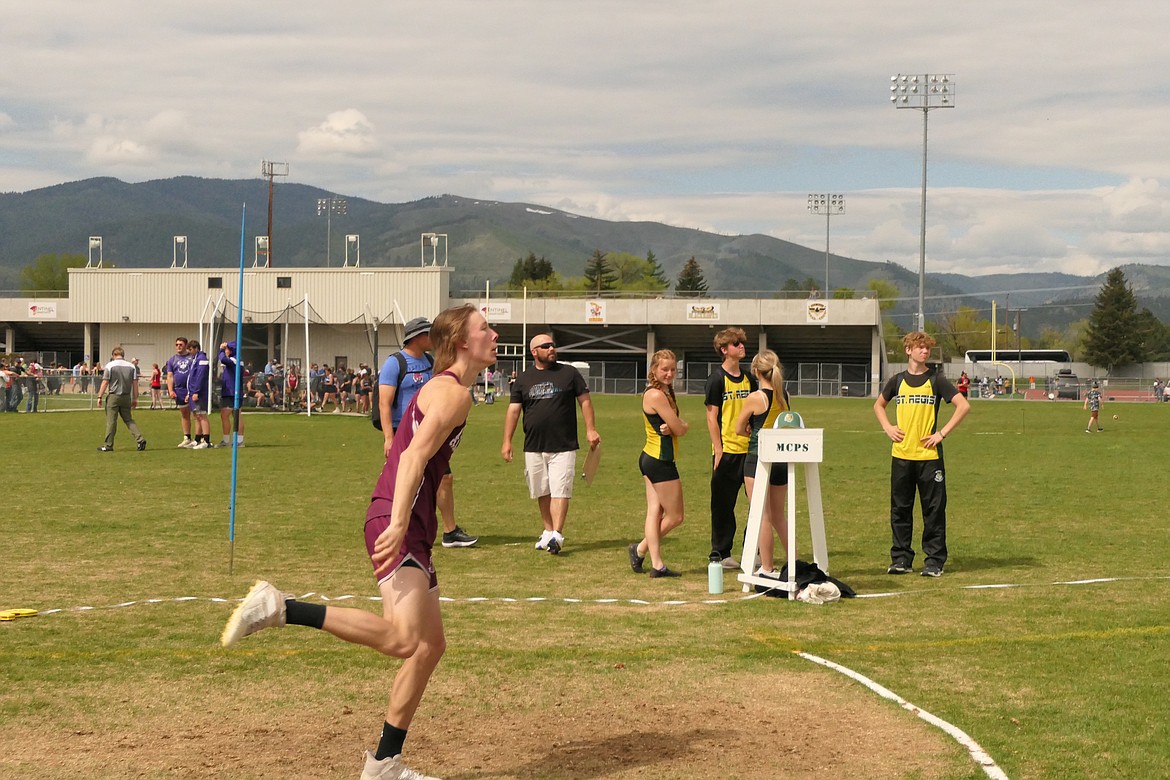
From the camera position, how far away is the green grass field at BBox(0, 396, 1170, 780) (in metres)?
5.66

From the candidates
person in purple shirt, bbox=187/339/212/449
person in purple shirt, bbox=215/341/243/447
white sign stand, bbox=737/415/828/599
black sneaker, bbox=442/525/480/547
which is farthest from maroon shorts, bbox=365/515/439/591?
person in purple shirt, bbox=187/339/212/449

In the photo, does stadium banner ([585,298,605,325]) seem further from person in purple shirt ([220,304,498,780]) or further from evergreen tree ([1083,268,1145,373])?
person in purple shirt ([220,304,498,780])

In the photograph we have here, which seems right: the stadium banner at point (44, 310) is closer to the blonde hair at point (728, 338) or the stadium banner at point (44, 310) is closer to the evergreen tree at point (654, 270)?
the blonde hair at point (728, 338)

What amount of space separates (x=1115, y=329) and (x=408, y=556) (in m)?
111

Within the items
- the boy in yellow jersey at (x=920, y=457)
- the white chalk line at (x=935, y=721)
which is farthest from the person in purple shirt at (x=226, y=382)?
the white chalk line at (x=935, y=721)

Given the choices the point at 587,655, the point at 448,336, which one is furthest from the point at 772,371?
the point at 448,336

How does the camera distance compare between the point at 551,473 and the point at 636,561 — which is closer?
the point at 636,561

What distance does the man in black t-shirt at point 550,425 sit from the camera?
1162 centimetres

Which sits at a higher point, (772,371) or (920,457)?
(772,371)

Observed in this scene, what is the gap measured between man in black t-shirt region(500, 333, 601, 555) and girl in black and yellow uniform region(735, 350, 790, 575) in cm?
183

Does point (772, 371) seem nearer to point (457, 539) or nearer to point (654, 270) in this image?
point (457, 539)

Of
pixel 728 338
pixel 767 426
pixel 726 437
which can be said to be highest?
pixel 728 338

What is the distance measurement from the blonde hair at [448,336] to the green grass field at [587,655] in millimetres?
1775

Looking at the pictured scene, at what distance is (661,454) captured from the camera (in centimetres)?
1020
